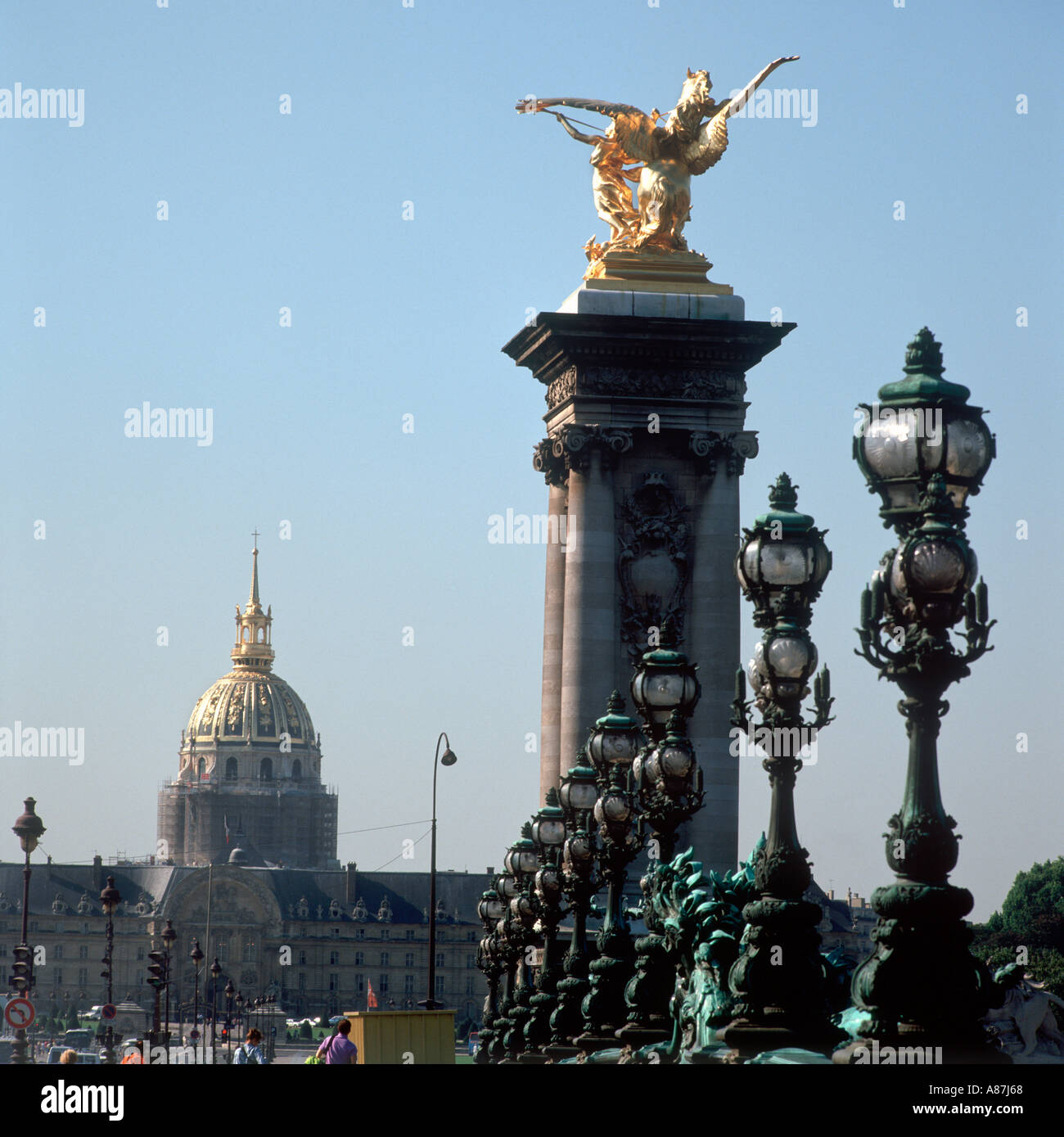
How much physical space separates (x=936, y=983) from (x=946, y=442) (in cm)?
334

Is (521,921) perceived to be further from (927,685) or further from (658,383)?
(927,685)

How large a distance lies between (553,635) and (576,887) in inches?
917

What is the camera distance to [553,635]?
56.4 metres

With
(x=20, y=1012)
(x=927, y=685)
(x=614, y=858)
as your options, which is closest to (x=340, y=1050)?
(x=614, y=858)

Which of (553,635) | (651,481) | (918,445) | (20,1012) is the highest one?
(651,481)

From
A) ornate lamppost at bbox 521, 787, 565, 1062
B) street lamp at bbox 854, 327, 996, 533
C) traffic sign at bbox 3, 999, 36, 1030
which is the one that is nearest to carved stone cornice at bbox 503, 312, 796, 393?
ornate lamppost at bbox 521, 787, 565, 1062

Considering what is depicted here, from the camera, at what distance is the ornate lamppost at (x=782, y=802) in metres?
19.8

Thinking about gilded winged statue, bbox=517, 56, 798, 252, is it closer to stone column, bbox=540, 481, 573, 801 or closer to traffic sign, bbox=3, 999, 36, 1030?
stone column, bbox=540, 481, 573, 801

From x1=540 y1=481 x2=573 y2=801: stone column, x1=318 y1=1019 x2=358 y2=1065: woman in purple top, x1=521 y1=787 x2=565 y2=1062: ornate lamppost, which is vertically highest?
x1=540 y1=481 x2=573 y2=801: stone column

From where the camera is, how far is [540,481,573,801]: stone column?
5525 cm

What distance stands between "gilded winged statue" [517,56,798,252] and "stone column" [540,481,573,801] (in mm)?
5869
